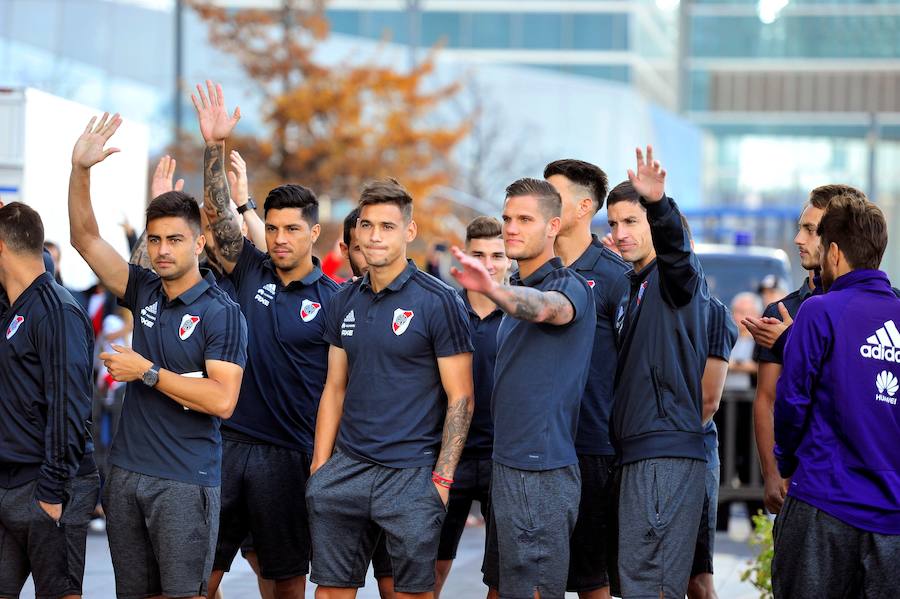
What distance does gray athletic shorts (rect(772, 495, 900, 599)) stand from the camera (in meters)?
5.43

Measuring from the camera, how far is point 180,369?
248 inches

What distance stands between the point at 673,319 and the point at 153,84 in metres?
27.5

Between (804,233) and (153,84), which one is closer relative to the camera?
(804,233)

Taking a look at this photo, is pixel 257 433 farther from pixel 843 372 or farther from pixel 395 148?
pixel 395 148

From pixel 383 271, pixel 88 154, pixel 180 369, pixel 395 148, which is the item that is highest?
pixel 395 148

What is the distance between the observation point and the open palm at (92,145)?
6449mm

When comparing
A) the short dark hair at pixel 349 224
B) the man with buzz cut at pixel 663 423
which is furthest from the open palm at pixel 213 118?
the man with buzz cut at pixel 663 423

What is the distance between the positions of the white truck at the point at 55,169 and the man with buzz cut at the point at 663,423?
5931 mm

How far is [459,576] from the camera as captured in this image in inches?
397

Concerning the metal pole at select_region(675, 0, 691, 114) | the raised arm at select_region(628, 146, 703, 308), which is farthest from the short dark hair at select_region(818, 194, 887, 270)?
the metal pole at select_region(675, 0, 691, 114)

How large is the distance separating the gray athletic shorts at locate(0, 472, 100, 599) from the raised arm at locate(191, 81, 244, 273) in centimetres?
156

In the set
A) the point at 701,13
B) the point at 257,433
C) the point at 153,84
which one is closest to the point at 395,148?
the point at 153,84

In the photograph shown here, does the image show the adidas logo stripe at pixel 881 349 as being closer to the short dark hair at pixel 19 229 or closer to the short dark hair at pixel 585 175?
the short dark hair at pixel 585 175

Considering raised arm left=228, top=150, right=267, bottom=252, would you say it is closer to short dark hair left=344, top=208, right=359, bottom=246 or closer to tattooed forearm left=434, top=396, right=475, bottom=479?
short dark hair left=344, top=208, right=359, bottom=246
